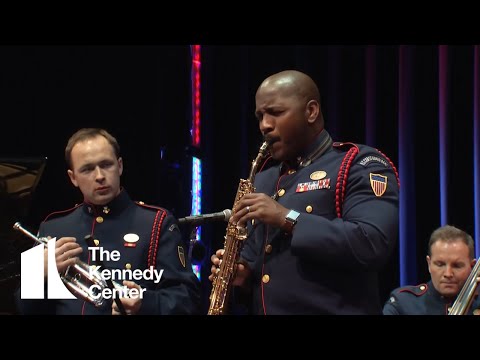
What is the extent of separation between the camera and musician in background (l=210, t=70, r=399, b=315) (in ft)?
10.7

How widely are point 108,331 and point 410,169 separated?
3182mm

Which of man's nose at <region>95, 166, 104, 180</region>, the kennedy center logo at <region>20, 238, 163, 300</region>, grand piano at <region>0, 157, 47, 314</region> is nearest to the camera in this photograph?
the kennedy center logo at <region>20, 238, 163, 300</region>

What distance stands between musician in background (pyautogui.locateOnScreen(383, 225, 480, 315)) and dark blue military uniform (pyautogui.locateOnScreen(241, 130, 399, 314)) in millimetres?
1176

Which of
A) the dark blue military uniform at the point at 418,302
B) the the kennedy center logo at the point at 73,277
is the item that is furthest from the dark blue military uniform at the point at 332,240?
the dark blue military uniform at the point at 418,302

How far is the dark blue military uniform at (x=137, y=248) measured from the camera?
3609 millimetres

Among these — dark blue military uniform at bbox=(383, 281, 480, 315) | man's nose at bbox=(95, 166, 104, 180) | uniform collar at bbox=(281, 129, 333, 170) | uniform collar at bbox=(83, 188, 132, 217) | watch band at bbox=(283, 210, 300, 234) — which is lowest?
dark blue military uniform at bbox=(383, 281, 480, 315)

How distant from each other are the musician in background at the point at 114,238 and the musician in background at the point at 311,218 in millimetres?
228

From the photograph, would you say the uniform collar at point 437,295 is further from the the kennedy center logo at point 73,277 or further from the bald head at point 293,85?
the the kennedy center logo at point 73,277

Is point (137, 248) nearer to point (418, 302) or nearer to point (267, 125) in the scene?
point (267, 125)

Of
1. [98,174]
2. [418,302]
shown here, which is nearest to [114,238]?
[98,174]

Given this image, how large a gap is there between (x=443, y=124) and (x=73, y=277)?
2684mm

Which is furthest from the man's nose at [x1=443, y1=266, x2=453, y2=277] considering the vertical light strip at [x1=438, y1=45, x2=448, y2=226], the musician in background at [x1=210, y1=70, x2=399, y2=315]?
the musician in background at [x1=210, y1=70, x2=399, y2=315]

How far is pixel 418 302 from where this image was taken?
4590 mm

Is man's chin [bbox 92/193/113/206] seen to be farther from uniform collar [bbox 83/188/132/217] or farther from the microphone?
the microphone
